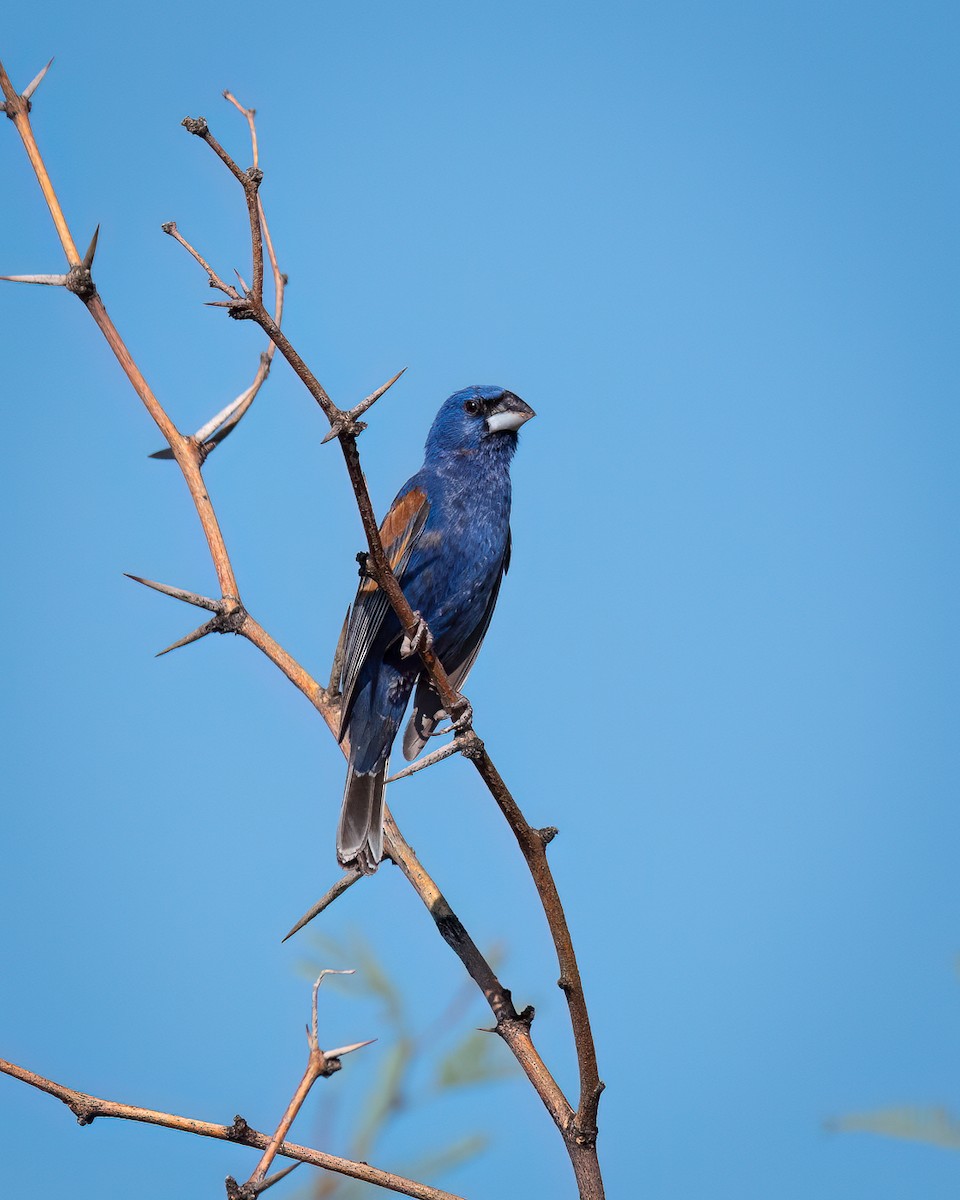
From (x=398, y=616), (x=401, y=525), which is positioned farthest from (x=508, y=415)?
(x=398, y=616)

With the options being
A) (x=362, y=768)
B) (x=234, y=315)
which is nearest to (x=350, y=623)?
(x=362, y=768)

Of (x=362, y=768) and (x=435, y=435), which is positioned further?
(x=435, y=435)

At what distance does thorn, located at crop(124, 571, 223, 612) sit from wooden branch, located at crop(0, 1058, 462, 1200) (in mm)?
1239

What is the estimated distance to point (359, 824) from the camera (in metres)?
4.77

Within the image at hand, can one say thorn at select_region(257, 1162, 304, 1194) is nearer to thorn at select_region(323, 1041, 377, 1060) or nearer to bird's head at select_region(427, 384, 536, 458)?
thorn at select_region(323, 1041, 377, 1060)

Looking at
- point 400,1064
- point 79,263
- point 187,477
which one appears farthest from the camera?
point 187,477

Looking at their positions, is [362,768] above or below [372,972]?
above

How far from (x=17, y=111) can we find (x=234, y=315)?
148 centimetres

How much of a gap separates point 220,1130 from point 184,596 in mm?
1445

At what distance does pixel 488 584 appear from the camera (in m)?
5.70

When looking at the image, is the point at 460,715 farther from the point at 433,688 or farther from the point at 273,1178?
the point at 273,1178

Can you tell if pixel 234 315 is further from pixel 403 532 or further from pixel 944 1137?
pixel 403 532

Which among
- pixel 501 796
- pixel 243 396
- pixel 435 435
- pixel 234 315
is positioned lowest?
pixel 501 796

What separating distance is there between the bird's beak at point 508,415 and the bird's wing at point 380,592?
1.68ft
